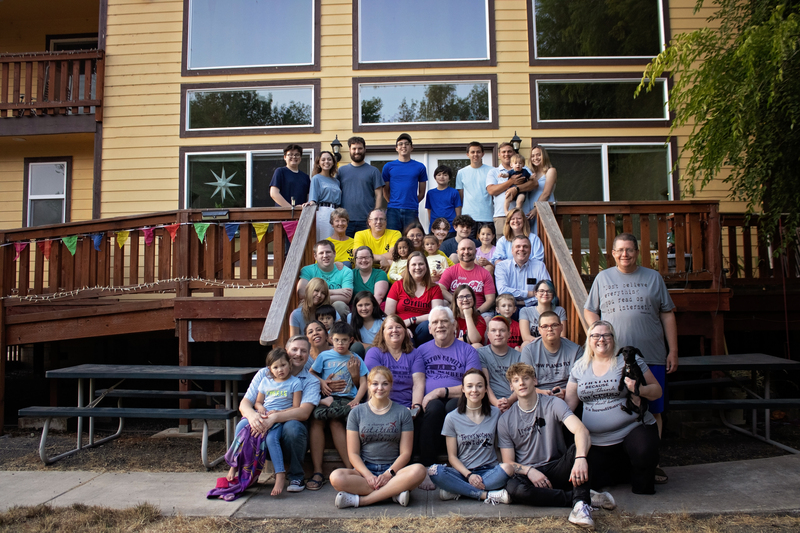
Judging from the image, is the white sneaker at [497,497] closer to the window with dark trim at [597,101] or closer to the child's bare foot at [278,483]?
the child's bare foot at [278,483]

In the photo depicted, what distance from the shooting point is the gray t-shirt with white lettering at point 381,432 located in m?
3.93

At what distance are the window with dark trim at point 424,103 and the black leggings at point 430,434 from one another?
5499mm

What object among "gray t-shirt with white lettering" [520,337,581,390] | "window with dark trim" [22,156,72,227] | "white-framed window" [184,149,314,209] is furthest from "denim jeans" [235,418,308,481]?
"window with dark trim" [22,156,72,227]

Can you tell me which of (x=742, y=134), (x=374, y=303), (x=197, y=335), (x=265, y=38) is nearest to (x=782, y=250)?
(x=742, y=134)

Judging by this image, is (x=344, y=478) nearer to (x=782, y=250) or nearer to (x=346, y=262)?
(x=346, y=262)

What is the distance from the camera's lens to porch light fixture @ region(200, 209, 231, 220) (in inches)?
246

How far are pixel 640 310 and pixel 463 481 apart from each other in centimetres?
176

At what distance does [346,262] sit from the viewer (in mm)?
6070

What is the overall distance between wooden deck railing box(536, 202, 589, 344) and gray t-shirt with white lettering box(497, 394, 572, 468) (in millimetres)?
910

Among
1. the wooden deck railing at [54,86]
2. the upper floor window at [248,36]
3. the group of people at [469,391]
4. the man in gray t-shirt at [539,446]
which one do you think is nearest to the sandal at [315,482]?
the group of people at [469,391]

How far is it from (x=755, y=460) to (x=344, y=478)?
3.34 meters

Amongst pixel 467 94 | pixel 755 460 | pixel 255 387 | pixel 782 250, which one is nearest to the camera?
pixel 255 387

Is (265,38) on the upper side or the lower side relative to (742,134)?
upper

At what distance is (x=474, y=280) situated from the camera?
5352 mm
